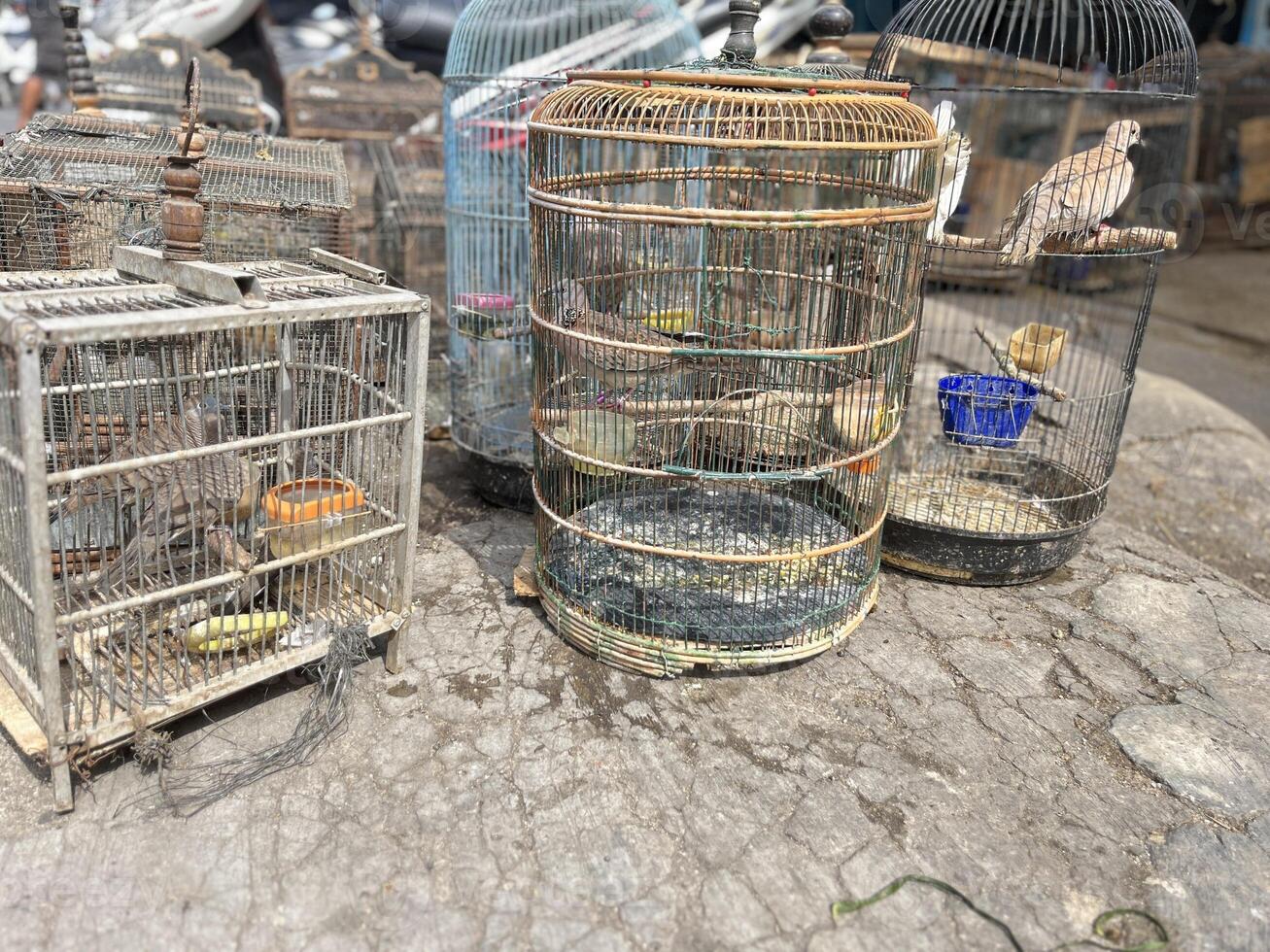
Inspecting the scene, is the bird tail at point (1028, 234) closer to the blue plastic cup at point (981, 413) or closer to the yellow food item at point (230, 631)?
the blue plastic cup at point (981, 413)

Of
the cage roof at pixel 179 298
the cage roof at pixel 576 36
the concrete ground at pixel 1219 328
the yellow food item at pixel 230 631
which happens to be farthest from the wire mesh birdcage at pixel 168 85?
the concrete ground at pixel 1219 328

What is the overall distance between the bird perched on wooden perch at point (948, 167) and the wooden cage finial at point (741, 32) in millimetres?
891

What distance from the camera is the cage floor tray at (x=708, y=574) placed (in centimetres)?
367

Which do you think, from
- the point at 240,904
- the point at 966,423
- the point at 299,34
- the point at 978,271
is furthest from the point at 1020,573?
the point at 299,34

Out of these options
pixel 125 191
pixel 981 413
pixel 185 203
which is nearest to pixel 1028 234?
pixel 981 413

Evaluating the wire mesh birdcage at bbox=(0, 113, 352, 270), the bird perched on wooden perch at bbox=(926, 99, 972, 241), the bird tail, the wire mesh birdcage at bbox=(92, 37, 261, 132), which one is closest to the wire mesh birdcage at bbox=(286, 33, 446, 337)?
Result: the wire mesh birdcage at bbox=(92, 37, 261, 132)

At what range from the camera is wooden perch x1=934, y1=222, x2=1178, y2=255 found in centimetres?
407

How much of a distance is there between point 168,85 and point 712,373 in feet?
19.4

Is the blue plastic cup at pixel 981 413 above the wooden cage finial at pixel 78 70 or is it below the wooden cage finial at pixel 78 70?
below

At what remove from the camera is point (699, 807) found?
304 centimetres

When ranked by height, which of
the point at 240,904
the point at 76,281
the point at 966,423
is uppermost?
the point at 76,281

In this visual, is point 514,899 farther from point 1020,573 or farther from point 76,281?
point 1020,573

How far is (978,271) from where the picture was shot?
10.1 meters

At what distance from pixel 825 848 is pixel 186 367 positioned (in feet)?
9.73
